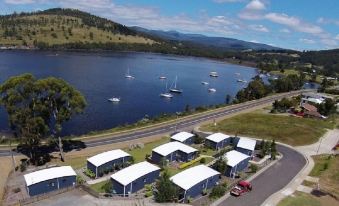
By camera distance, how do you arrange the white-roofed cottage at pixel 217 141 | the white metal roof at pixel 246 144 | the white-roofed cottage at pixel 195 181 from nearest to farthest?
the white-roofed cottage at pixel 195 181
the white metal roof at pixel 246 144
the white-roofed cottage at pixel 217 141

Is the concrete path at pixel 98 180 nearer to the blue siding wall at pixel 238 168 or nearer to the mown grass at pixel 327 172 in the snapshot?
the blue siding wall at pixel 238 168

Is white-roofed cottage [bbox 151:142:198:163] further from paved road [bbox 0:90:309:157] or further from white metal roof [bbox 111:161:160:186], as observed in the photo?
paved road [bbox 0:90:309:157]

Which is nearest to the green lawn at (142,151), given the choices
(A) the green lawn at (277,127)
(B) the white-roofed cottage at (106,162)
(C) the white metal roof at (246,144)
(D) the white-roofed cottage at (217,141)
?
(B) the white-roofed cottage at (106,162)

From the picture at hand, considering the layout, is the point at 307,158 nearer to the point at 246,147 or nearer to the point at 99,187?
the point at 246,147

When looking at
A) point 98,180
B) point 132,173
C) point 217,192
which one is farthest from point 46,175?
point 217,192

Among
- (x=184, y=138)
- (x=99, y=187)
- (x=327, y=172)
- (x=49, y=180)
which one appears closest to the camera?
(x=49, y=180)

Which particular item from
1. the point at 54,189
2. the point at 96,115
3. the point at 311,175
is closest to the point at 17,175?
the point at 54,189
